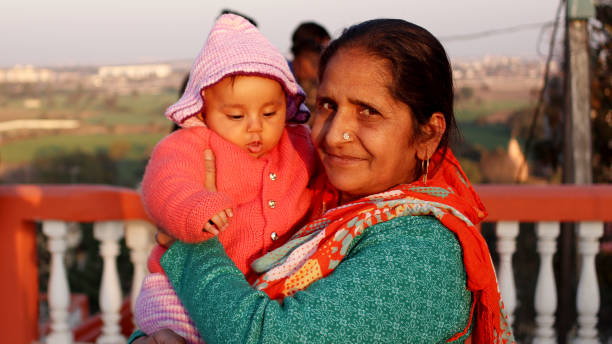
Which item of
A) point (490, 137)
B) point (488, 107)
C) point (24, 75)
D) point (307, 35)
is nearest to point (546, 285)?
point (307, 35)

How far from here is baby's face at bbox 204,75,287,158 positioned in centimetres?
184

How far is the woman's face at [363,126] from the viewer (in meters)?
1.49

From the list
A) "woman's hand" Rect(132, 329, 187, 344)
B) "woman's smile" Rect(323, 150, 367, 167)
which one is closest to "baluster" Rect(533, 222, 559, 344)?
"woman's smile" Rect(323, 150, 367, 167)

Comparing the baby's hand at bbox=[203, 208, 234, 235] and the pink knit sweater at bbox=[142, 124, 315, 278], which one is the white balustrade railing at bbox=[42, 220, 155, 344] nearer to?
the pink knit sweater at bbox=[142, 124, 315, 278]

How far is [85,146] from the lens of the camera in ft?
24.5

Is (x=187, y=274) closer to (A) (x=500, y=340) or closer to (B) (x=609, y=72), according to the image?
(A) (x=500, y=340)

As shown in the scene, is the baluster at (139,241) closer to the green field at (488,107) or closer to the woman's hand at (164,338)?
the woman's hand at (164,338)

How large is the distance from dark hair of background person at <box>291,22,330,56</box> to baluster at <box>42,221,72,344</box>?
1943 millimetres

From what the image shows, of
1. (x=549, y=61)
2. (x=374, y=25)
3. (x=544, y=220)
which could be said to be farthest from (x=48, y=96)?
(x=374, y=25)

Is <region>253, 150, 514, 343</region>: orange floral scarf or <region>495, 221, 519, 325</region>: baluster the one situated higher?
<region>253, 150, 514, 343</region>: orange floral scarf

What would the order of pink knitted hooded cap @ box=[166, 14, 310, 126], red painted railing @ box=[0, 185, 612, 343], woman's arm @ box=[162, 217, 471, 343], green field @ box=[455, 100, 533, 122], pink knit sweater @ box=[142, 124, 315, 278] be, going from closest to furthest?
Result: woman's arm @ box=[162, 217, 471, 343]
pink knit sweater @ box=[142, 124, 315, 278]
pink knitted hooded cap @ box=[166, 14, 310, 126]
red painted railing @ box=[0, 185, 612, 343]
green field @ box=[455, 100, 533, 122]

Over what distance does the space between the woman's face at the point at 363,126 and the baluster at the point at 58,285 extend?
6.06 ft

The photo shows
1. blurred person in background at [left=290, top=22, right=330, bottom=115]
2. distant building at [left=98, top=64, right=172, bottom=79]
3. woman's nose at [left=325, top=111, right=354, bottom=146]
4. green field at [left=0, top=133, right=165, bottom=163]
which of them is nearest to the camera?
woman's nose at [left=325, top=111, right=354, bottom=146]

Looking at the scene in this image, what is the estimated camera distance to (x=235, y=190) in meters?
1.83
